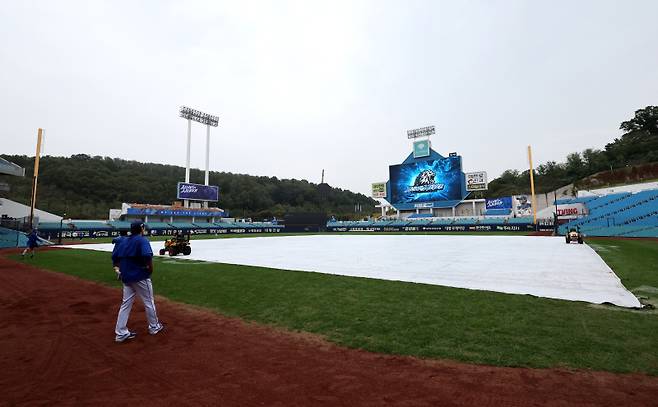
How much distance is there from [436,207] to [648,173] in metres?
39.6

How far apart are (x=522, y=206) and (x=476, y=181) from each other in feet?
34.0

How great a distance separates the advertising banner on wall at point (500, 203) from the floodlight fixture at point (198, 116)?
65807mm

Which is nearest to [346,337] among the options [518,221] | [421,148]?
[518,221]

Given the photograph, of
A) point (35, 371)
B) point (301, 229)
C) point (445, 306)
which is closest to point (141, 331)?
point (35, 371)

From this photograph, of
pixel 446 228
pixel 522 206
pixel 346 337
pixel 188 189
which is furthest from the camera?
pixel 188 189

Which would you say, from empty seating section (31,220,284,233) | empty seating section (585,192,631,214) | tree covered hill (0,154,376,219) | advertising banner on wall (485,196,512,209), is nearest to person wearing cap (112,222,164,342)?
empty seating section (31,220,284,233)

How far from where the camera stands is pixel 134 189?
99188mm

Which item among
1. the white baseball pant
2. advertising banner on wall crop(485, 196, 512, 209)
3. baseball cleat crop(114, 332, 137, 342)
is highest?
advertising banner on wall crop(485, 196, 512, 209)

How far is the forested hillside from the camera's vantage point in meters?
66.1

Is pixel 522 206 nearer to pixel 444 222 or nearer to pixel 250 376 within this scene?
pixel 444 222

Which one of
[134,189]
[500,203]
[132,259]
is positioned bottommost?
[132,259]

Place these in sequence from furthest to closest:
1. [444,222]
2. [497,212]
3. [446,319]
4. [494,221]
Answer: [497,212] → [444,222] → [494,221] → [446,319]

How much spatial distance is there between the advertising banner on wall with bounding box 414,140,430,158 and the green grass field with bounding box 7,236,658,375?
61657mm

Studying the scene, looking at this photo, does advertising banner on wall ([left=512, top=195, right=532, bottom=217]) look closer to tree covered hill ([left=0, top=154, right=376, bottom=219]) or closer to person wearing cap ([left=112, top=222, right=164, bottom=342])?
tree covered hill ([left=0, top=154, right=376, bottom=219])
